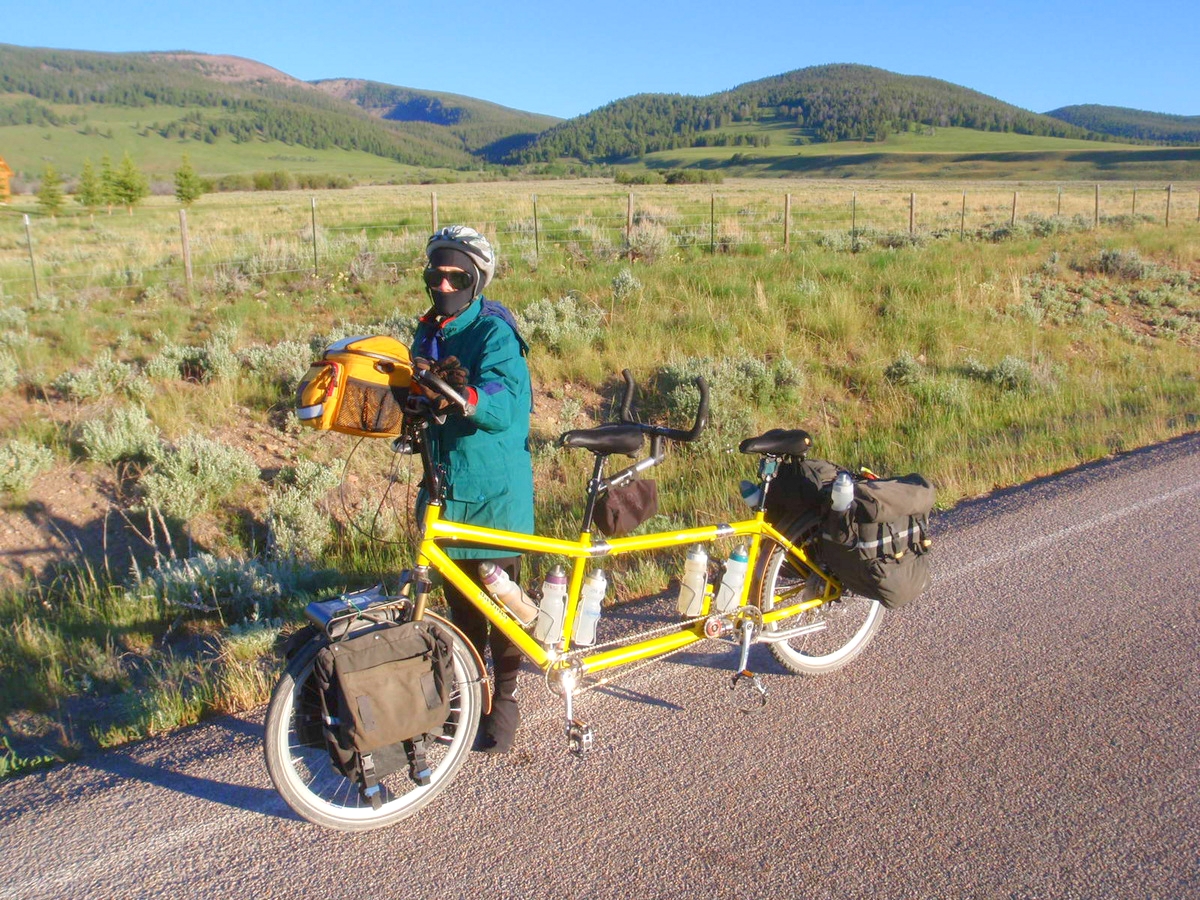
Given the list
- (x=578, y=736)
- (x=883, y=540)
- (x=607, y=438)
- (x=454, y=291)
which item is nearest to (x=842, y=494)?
(x=883, y=540)

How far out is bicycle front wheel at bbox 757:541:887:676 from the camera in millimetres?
4340

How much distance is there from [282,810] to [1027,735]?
9.52 feet

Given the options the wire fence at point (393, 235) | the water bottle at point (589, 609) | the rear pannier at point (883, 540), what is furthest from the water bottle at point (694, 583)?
the wire fence at point (393, 235)

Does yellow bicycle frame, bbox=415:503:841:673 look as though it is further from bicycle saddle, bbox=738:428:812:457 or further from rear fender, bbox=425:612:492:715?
bicycle saddle, bbox=738:428:812:457

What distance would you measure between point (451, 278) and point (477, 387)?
469 mm

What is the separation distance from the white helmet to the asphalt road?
73.8 inches

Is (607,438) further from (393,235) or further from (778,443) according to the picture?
(393,235)

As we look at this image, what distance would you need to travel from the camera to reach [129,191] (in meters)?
51.0

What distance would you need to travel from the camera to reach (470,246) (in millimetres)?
3477

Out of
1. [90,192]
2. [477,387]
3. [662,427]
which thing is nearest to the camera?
[477,387]

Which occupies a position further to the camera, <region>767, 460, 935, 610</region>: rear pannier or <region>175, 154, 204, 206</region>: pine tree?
<region>175, 154, 204, 206</region>: pine tree

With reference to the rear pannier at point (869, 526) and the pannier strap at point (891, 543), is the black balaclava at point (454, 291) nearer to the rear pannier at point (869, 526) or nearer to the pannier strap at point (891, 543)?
the rear pannier at point (869, 526)

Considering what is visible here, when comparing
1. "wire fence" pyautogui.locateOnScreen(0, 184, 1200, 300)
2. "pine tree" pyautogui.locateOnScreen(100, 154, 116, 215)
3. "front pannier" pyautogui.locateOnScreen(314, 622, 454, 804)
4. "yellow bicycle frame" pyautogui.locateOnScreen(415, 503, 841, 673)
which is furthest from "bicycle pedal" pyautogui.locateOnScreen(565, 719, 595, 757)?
"pine tree" pyautogui.locateOnScreen(100, 154, 116, 215)

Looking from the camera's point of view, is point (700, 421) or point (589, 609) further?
point (589, 609)
